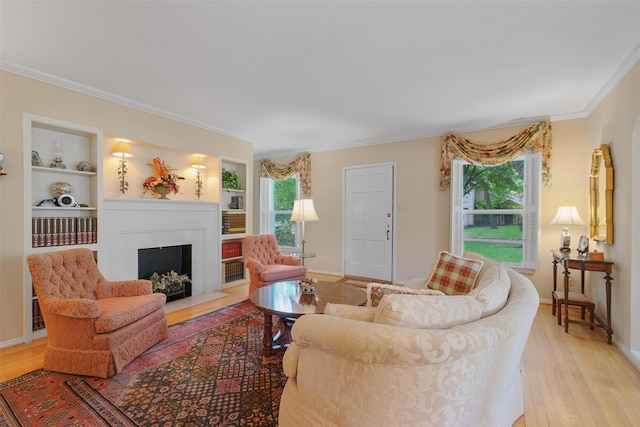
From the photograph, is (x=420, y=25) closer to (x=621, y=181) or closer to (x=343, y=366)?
(x=343, y=366)

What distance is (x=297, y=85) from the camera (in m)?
3.09

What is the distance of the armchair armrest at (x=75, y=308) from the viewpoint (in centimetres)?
216

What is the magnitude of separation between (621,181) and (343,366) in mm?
3314

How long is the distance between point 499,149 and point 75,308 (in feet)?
16.8

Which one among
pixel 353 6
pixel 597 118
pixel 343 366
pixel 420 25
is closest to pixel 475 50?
pixel 420 25

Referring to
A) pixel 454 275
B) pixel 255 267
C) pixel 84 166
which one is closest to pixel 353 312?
pixel 454 275

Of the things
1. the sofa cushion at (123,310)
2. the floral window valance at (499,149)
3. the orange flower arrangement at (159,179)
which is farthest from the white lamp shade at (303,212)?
the floral window valance at (499,149)

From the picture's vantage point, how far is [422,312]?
1.24m

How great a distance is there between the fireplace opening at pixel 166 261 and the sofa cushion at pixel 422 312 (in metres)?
3.64

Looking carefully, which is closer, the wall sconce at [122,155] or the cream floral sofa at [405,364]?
the cream floral sofa at [405,364]

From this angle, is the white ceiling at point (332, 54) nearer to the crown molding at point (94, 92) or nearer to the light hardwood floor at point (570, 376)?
the crown molding at point (94, 92)

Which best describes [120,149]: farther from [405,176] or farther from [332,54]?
[405,176]

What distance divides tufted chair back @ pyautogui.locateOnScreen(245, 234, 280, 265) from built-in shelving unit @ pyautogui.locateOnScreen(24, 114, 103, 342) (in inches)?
70.8

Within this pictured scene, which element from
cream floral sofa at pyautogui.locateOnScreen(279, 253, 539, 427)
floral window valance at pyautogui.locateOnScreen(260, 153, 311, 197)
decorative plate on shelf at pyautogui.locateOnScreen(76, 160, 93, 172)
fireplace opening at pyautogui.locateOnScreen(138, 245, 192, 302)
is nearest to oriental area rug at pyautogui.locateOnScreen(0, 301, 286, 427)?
cream floral sofa at pyautogui.locateOnScreen(279, 253, 539, 427)
